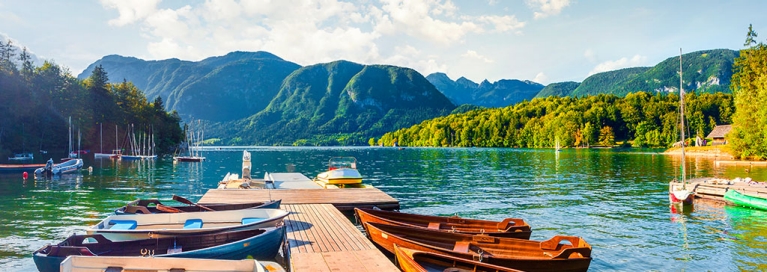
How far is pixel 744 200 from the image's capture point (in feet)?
86.5

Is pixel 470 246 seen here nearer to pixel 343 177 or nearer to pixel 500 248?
pixel 500 248

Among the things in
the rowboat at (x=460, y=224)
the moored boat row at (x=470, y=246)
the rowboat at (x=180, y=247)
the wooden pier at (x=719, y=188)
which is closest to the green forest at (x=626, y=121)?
the wooden pier at (x=719, y=188)

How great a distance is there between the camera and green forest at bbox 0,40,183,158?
286 feet

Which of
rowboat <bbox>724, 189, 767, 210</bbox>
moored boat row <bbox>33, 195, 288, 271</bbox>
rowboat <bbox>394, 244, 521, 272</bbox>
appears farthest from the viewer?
rowboat <bbox>724, 189, 767, 210</bbox>

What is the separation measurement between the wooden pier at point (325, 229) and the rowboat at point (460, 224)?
3.11ft

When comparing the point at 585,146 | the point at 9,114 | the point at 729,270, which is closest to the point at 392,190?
the point at 729,270

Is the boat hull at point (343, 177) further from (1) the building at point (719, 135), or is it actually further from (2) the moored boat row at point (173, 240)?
(1) the building at point (719, 135)

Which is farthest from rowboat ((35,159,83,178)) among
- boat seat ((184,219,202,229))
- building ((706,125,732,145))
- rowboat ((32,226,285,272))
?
building ((706,125,732,145))

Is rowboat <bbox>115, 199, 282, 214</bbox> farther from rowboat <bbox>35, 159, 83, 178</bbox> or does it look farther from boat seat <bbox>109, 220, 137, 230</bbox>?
rowboat <bbox>35, 159, 83, 178</bbox>

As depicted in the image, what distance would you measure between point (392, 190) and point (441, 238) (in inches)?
933

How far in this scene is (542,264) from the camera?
11.4 metres

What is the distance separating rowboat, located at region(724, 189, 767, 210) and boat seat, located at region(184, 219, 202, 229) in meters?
27.9

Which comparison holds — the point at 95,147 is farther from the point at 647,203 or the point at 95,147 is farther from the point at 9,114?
the point at 647,203

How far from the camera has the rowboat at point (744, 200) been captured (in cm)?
2541
